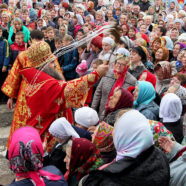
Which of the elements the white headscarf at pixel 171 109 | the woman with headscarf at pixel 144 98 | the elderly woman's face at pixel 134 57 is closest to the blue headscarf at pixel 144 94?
the woman with headscarf at pixel 144 98

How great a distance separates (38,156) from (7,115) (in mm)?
4723

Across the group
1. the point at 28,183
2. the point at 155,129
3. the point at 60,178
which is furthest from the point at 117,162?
the point at 155,129

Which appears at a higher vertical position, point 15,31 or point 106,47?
point 106,47

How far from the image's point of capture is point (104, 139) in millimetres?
2615

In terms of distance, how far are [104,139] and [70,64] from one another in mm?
4137

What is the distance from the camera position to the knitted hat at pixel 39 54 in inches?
134

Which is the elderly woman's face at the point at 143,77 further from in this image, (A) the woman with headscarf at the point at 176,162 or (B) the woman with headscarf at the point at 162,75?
(A) the woman with headscarf at the point at 176,162

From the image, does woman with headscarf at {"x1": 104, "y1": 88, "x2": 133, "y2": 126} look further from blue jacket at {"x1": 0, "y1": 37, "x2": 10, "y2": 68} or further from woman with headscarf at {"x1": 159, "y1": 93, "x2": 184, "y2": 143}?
blue jacket at {"x1": 0, "y1": 37, "x2": 10, "y2": 68}

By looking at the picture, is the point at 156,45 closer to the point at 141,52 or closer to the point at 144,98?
the point at 141,52

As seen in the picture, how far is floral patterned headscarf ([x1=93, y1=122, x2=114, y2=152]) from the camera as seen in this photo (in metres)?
2.60

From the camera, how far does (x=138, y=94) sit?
3639mm

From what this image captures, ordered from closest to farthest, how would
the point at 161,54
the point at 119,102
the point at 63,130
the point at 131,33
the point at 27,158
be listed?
the point at 27,158
the point at 63,130
the point at 119,102
the point at 161,54
the point at 131,33

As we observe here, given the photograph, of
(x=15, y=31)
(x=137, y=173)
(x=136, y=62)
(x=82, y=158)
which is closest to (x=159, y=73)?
(x=136, y=62)

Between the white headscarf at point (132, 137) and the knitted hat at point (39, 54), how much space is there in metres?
1.69
